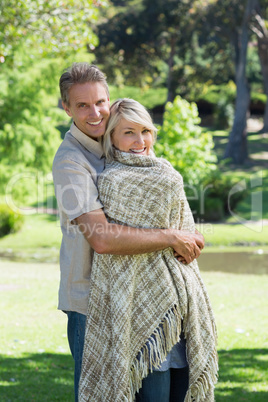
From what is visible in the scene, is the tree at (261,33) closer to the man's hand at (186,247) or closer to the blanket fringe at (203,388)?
the man's hand at (186,247)

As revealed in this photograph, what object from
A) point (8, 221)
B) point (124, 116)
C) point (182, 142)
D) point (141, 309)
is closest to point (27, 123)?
point (8, 221)

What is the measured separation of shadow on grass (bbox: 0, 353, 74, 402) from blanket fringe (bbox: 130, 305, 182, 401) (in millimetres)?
2054

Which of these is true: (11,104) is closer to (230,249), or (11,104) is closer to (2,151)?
(2,151)

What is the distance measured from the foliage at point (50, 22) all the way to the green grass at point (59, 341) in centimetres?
352

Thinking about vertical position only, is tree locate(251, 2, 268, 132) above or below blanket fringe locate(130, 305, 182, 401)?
above

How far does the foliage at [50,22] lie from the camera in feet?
23.7

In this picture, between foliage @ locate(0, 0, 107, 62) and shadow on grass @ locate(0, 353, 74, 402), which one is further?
foliage @ locate(0, 0, 107, 62)

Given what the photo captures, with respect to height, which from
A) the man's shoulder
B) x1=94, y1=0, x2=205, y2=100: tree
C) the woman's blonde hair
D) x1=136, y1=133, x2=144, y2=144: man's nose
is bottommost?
the man's shoulder

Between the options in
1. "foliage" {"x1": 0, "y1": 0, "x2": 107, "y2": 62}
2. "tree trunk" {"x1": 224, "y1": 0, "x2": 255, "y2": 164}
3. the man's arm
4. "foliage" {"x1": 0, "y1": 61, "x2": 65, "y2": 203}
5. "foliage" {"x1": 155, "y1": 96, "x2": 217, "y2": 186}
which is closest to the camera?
the man's arm

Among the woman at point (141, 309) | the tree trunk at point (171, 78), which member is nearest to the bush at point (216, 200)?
the woman at point (141, 309)

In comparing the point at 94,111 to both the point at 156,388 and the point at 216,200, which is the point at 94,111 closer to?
the point at 156,388

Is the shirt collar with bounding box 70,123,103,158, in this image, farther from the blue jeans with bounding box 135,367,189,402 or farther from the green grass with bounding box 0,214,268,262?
the green grass with bounding box 0,214,268,262

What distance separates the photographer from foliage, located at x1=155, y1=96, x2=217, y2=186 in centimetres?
1527

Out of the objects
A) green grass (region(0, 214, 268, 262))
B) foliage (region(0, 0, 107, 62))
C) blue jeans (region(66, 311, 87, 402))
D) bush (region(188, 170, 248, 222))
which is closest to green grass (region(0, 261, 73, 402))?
blue jeans (region(66, 311, 87, 402))
